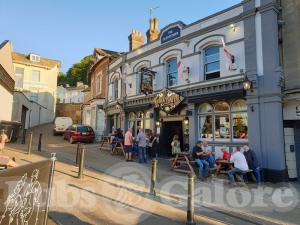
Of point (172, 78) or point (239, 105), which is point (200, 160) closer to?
point (239, 105)

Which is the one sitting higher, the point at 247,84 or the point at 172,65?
the point at 172,65

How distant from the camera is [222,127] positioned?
43.6ft

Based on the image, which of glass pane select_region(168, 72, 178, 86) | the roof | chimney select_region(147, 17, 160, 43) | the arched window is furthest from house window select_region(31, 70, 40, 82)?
the arched window

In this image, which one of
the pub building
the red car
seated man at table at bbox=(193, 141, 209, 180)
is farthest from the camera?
the red car

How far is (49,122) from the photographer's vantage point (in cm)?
4056

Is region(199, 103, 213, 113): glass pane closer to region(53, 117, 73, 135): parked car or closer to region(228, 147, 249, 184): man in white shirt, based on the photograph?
region(228, 147, 249, 184): man in white shirt

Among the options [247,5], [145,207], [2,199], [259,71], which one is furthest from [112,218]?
[247,5]

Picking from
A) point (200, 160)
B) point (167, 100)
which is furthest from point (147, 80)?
point (200, 160)

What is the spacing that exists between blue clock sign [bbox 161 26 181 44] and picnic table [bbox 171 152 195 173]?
7.58m

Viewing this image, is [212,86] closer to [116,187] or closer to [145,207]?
[116,187]

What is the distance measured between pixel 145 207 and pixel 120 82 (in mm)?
16061

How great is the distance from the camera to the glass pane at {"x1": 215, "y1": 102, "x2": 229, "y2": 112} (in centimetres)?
1320

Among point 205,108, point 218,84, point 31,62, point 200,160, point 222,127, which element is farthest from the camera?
point 31,62

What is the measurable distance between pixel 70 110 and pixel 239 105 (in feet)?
119
